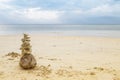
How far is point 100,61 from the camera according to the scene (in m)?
10.8

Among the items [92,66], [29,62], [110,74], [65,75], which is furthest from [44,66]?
[110,74]

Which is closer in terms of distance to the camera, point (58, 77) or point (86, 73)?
point (58, 77)

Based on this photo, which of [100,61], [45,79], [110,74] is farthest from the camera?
[100,61]

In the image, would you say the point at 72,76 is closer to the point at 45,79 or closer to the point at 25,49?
A: the point at 45,79

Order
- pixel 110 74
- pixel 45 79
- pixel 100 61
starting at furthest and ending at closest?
pixel 100 61, pixel 110 74, pixel 45 79

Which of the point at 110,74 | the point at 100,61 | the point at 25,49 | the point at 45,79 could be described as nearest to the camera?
the point at 45,79

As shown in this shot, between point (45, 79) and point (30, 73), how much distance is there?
104 cm

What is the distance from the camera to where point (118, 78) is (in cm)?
762

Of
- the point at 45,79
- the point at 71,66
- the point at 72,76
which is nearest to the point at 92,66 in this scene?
the point at 71,66

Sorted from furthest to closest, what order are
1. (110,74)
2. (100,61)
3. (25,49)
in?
(100,61)
(25,49)
(110,74)

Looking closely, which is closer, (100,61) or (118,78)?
(118,78)

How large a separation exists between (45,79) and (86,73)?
1.81m

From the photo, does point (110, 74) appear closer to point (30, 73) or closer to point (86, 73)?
point (86, 73)

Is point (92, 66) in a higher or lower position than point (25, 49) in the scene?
lower
